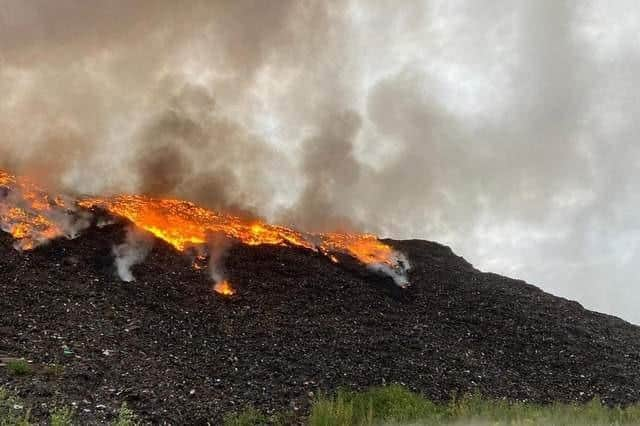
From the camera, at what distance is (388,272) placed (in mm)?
23922

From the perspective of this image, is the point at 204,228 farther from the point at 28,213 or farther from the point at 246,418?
the point at 246,418

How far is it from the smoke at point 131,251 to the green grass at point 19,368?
632cm

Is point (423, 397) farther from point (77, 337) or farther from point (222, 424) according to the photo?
point (77, 337)

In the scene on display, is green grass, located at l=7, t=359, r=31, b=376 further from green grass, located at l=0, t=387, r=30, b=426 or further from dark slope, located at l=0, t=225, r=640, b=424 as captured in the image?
green grass, located at l=0, t=387, r=30, b=426

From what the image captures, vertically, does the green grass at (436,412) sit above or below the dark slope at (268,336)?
below

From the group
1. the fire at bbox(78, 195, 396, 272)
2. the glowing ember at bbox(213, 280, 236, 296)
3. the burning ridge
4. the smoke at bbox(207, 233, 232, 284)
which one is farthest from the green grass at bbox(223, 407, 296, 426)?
the fire at bbox(78, 195, 396, 272)

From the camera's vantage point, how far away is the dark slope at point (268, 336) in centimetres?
1261

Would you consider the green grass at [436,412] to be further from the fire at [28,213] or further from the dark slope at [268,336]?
the fire at [28,213]

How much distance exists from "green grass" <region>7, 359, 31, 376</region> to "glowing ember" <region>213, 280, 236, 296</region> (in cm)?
765

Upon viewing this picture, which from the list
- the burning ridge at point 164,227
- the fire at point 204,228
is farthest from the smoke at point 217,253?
the fire at point 204,228

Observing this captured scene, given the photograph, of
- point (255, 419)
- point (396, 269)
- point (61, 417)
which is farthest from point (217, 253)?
point (61, 417)

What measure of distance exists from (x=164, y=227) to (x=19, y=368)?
1228cm

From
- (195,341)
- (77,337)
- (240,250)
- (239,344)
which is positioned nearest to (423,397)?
(239,344)

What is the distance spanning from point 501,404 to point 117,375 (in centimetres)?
933
